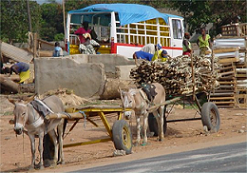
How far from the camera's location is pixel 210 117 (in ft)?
52.4

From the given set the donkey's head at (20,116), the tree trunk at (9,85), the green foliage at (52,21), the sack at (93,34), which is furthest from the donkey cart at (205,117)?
the green foliage at (52,21)

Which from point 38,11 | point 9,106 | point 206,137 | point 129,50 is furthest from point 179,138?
point 38,11

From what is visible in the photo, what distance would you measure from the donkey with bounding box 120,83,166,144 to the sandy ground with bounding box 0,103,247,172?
49 cm

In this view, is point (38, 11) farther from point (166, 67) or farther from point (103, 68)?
point (166, 67)

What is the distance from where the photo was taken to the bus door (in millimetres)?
29548

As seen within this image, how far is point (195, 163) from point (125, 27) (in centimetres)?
1890

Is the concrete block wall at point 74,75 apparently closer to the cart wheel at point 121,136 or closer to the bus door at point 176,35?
the bus door at point 176,35

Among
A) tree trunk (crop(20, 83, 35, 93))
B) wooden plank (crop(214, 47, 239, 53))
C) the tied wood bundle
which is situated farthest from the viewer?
tree trunk (crop(20, 83, 35, 93))

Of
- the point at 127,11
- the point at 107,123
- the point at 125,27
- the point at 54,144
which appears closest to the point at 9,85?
the point at 125,27

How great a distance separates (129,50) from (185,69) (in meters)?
11.9

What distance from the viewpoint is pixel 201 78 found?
52.2ft

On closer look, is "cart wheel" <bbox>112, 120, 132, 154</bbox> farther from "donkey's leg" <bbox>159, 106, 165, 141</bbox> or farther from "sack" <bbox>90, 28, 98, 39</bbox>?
"sack" <bbox>90, 28, 98, 39</bbox>

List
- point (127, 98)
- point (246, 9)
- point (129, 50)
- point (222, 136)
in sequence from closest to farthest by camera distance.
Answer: point (127, 98) → point (222, 136) → point (129, 50) → point (246, 9)

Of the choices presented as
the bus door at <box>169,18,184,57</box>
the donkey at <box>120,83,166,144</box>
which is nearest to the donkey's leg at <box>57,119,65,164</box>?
the donkey at <box>120,83,166,144</box>
